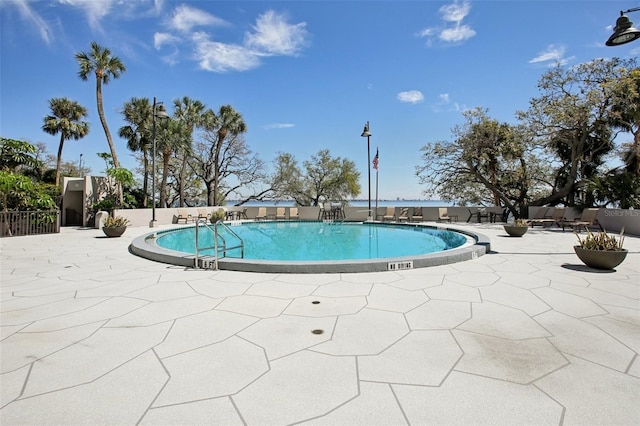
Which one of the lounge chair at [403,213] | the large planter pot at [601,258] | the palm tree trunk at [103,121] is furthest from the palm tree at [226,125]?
the large planter pot at [601,258]

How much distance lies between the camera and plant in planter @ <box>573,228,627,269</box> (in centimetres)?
469

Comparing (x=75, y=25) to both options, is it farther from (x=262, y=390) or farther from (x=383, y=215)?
(x=383, y=215)

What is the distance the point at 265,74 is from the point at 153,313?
14177 millimetres

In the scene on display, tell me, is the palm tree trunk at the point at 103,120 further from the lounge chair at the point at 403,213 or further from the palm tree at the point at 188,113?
the lounge chair at the point at 403,213

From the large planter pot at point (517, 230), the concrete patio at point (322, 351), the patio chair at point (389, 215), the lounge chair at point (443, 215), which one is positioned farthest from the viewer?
the patio chair at point (389, 215)

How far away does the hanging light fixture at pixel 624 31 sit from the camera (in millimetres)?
4746

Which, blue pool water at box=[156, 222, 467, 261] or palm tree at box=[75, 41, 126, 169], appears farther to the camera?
palm tree at box=[75, 41, 126, 169]

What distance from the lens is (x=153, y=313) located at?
10.0ft

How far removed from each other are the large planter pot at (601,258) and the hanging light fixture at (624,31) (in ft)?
11.4

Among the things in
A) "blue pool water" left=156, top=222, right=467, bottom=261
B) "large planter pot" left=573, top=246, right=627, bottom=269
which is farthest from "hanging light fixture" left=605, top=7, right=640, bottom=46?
"blue pool water" left=156, top=222, right=467, bottom=261

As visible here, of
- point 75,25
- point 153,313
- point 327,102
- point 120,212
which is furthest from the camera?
point 327,102

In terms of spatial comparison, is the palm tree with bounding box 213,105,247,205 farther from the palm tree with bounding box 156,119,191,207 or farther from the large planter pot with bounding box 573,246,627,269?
the large planter pot with bounding box 573,246,627,269

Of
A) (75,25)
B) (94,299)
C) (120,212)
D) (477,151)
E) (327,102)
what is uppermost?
(327,102)

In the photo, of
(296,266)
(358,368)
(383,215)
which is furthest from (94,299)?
(383,215)
